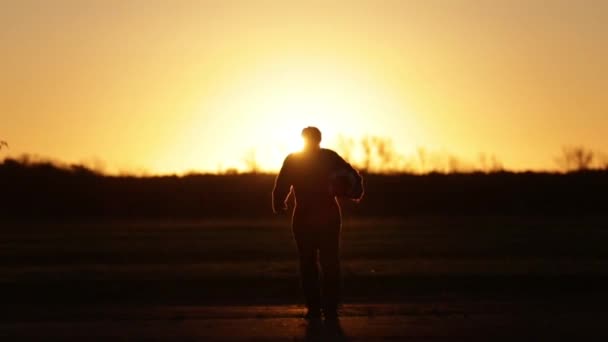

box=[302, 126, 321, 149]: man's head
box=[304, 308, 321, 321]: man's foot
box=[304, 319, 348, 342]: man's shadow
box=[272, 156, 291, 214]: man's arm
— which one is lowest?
box=[304, 319, 348, 342]: man's shadow

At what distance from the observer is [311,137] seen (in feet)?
46.3

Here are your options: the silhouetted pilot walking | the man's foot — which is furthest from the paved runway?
the silhouetted pilot walking

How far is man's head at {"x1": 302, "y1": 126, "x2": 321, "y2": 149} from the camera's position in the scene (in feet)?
46.2

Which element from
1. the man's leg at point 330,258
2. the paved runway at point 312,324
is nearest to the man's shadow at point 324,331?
the paved runway at point 312,324

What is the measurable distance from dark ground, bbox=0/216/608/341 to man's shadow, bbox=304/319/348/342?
0.16 feet

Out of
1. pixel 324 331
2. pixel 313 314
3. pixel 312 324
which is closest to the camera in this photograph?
pixel 324 331

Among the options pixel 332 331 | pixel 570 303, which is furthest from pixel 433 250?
pixel 332 331

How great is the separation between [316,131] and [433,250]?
13.6 metres

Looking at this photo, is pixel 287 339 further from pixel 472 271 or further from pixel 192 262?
pixel 192 262

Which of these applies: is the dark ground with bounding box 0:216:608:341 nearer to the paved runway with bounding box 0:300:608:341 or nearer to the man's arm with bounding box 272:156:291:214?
the paved runway with bounding box 0:300:608:341

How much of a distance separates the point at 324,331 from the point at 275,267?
10.1m

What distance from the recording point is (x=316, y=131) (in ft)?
46.3

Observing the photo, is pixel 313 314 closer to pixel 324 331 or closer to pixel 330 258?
pixel 330 258

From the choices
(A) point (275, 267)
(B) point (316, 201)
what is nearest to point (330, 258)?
(B) point (316, 201)
